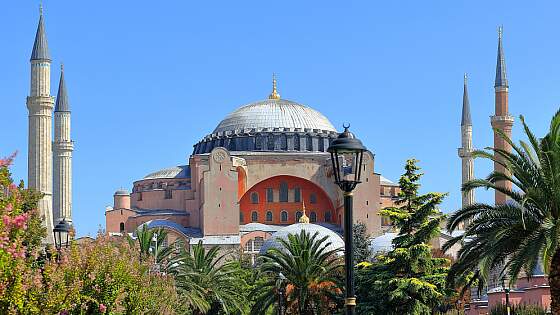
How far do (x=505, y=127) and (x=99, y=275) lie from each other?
4848cm

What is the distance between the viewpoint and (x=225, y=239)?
65.7m

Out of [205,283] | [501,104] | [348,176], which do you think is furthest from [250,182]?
[348,176]

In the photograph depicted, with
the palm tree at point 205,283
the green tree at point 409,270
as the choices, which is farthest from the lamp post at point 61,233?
the palm tree at point 205,283

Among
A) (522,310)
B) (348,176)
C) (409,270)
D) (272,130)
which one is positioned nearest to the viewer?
(348,176)

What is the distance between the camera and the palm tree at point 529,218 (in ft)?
57.9

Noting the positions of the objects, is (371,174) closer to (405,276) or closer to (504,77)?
(504,77)

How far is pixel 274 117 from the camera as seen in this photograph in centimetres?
7644

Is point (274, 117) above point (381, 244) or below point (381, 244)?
above

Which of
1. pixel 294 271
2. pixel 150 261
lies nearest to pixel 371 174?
pixel 294 271

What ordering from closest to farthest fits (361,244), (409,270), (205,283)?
(409,270) < (205,283) < (361,244)

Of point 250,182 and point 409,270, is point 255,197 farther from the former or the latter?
point 409,270

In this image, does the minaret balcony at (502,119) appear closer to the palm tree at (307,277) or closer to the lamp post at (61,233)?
the palm tree at (307,277)

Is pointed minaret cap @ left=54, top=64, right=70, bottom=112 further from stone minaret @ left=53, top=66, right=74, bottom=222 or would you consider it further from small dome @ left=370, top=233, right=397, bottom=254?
small dome @ left=370, top=233, right=397, bottom=254

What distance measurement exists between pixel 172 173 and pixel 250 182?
23.4ft
